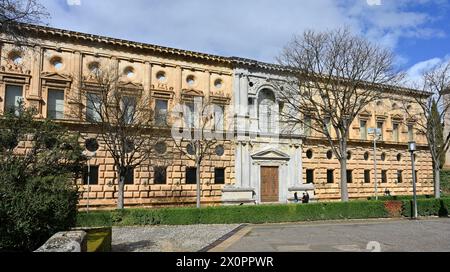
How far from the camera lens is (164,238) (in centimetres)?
1524

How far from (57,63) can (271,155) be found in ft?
65.4

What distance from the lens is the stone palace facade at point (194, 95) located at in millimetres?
28281

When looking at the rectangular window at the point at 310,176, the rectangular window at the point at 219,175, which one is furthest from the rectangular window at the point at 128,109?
the rectangular window at the point at 310,176

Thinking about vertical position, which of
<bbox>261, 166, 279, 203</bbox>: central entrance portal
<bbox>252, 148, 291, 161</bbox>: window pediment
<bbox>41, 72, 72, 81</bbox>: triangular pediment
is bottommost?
<bbox>261, 166, 279, 203</bbox>: central entrance portal

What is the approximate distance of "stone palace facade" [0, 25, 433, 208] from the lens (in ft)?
92.8

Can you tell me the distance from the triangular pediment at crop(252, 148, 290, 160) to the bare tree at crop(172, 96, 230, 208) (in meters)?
3.57

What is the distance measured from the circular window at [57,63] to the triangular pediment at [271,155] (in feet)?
58.4

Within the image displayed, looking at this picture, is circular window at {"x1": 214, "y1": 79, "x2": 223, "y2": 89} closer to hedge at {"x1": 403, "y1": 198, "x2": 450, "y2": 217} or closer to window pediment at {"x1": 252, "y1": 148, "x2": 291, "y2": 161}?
window pediment at {"x1": 252, "y1": 148, "x2": 291, "y2": 161}

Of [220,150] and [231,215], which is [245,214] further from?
[220,150]

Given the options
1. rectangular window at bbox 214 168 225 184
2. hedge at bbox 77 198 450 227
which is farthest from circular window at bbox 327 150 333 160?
hedge at bbox 77 198 450 227

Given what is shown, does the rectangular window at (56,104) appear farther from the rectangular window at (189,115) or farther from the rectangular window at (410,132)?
the rectangular window at (410,132)

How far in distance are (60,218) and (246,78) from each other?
2830 cm
